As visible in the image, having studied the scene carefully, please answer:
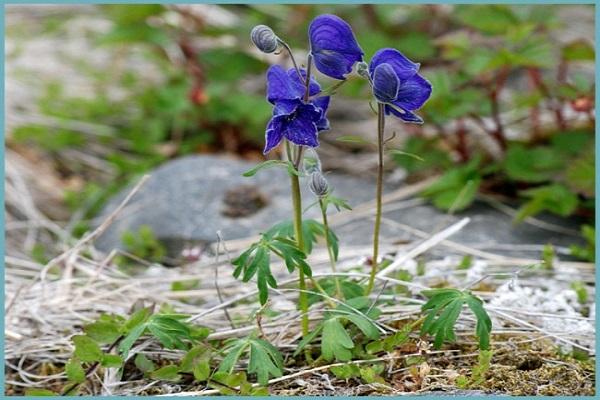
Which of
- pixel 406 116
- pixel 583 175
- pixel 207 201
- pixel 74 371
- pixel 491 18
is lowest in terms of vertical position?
pixel 74 371

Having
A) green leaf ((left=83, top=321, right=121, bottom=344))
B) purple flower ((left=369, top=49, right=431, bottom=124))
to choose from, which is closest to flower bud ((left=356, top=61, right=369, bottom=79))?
purple flower ((left=369, top=49, right=431, bottom=124))

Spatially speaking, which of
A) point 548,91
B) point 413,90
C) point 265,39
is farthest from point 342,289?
point 548,91

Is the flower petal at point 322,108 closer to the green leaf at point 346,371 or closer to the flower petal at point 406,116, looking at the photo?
the flower petal at point 406,116

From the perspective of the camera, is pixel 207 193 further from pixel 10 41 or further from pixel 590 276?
pixel 10 41

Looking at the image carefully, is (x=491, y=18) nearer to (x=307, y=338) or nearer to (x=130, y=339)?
(x=307, y=338)

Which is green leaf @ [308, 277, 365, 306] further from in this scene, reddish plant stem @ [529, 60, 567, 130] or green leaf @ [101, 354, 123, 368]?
reddish plant stem @ [529, 60, 567, 130]

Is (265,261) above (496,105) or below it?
below
